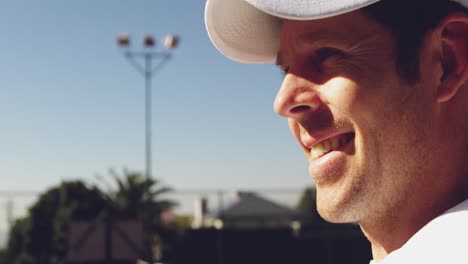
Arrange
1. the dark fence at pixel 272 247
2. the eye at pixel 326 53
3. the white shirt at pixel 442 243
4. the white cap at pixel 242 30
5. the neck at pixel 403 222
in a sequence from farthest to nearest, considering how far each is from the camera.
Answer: the dark fence at pixel 272 247, the white cap at pixel 242 30, the eye at pixel 326 53, the neck at pixel 403 222, the white shirt at pixel 442 243

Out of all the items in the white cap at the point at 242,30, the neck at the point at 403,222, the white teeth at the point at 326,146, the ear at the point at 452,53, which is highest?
the white cap at the point at 242,30

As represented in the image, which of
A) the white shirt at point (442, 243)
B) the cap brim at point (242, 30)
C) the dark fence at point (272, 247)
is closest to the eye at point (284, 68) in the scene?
the cap brim at point (242, 30)

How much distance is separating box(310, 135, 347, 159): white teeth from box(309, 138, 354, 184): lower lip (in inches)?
0.5

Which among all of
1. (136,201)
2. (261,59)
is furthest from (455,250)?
(136,201)

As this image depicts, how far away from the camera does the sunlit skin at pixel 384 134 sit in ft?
3.34

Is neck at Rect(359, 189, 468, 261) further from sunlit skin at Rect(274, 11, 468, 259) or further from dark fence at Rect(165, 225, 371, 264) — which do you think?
dark fence at Rect(165, 225, 371, 264)

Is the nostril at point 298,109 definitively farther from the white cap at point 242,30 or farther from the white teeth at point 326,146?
the white cap at point 242,30

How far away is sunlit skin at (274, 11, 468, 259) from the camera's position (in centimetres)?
102

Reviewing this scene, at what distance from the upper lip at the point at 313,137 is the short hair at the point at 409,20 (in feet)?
0.48

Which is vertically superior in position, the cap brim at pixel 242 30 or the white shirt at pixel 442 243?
the cap brim at pixel 242 30

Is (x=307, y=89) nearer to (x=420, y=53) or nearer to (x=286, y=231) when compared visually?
(x=420, y=53)

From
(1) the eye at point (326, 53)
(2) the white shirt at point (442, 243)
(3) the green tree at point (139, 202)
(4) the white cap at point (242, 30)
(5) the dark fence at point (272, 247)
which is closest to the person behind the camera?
(2) the white shirt at point (442, 243)

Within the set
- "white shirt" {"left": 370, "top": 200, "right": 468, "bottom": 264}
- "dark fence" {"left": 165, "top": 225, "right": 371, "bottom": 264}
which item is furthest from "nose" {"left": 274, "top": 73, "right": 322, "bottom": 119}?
"dark fence" {"left": 165, "top": 225, "right": 371, "bottom": 264}

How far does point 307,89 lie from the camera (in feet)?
3.67
